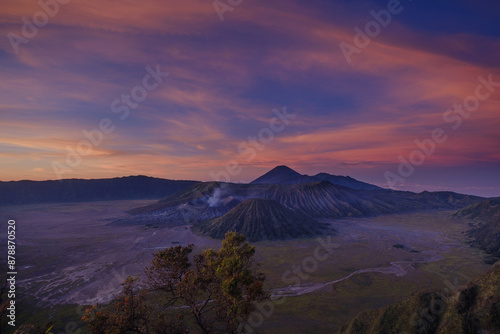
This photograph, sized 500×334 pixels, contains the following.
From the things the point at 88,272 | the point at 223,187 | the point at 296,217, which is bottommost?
the point at 88,272

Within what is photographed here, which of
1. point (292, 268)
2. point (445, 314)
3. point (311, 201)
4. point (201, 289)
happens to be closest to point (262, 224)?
point (292, 268)

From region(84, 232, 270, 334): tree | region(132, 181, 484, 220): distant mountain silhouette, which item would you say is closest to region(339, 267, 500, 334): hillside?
region(84, 232, 270, 334): tree

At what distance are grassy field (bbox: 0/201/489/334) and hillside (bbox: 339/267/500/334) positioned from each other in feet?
30.2

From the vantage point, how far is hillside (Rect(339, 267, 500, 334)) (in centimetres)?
1302

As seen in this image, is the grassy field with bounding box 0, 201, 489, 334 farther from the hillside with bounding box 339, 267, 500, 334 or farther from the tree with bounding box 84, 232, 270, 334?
the tree with bounding box 84, 232, 270, 334

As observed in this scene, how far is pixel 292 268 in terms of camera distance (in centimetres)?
4209

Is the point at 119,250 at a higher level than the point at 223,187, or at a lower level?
lower

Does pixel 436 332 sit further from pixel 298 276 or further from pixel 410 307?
pixel 298 276

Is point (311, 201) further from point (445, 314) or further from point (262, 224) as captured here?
point (445, 314)

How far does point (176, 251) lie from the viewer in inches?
615

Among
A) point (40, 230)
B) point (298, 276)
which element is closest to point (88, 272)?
point (298, 276)

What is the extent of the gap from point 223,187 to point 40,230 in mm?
77649

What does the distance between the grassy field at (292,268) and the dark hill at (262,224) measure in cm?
462

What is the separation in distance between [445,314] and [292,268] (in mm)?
29324
